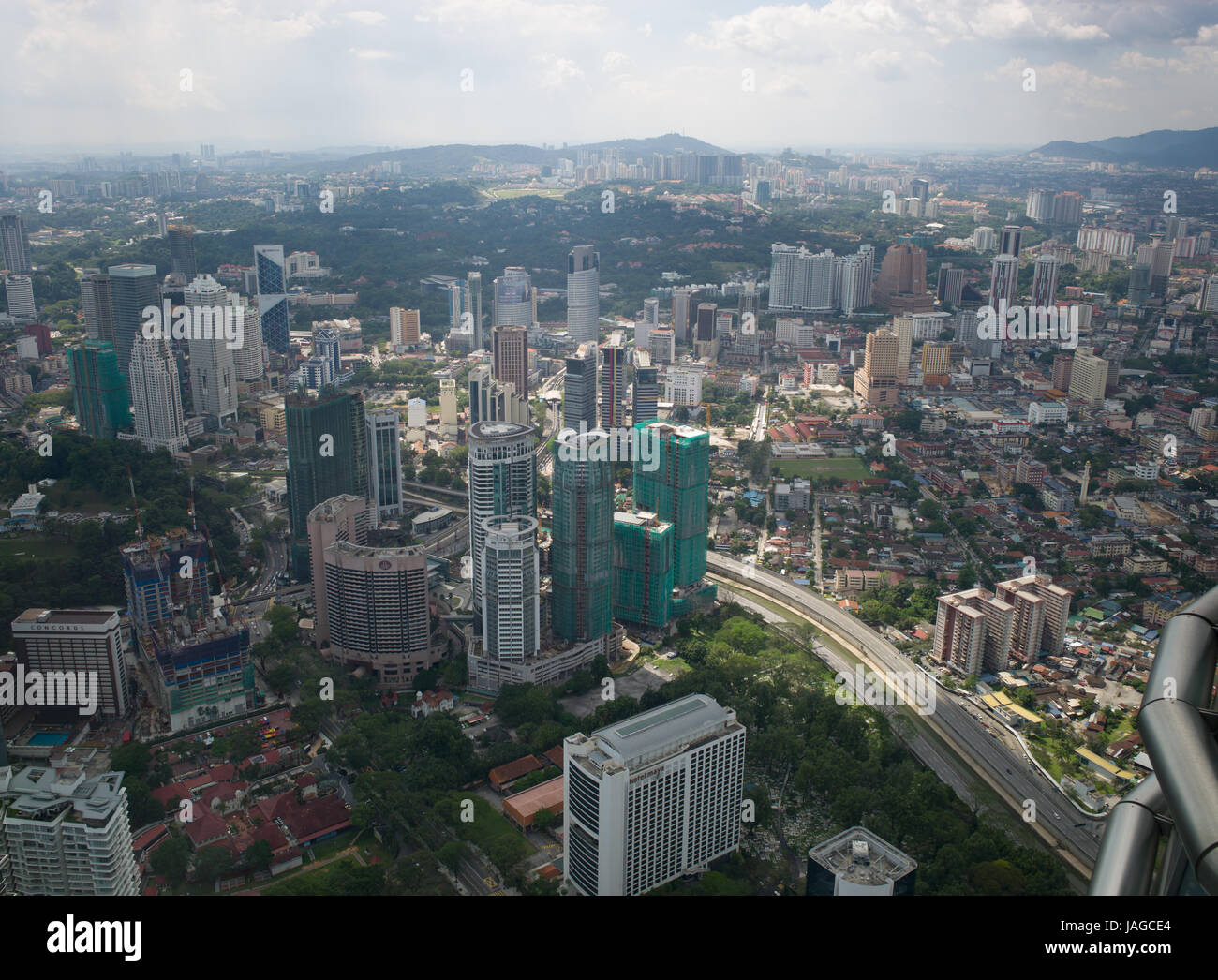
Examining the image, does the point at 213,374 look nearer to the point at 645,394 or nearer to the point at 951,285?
the point at 645,394

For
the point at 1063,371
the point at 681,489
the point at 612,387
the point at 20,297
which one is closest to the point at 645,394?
the point at 612,387

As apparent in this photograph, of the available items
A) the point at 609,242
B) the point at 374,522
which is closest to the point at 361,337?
the point at 609,242

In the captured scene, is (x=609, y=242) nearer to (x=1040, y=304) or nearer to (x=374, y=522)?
(x=1040, y=304)

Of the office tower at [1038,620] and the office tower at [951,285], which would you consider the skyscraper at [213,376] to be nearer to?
the office tower at [1038,620]

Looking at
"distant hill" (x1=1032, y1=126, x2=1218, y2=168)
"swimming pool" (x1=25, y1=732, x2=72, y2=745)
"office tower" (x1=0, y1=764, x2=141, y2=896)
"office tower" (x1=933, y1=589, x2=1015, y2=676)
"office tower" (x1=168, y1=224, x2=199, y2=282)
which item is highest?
"distant hill" (x1=1032, y1=126, x2=1218, y2=168)

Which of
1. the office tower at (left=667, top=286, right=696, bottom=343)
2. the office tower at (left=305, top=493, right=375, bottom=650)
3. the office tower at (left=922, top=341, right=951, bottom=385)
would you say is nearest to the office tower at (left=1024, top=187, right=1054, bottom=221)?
the office tower at (left=922, top=341, right=951, bottom=385)

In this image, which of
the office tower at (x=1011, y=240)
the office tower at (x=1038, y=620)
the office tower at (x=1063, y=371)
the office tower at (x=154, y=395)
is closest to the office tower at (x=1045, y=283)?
the office tower at (x=1011, y=240)

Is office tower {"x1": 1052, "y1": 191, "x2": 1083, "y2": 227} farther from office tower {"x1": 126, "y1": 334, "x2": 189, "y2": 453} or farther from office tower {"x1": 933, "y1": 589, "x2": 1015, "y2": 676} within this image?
office tower {"x1": 126, "y1": 334, "x2": 189, "y2": 453}
